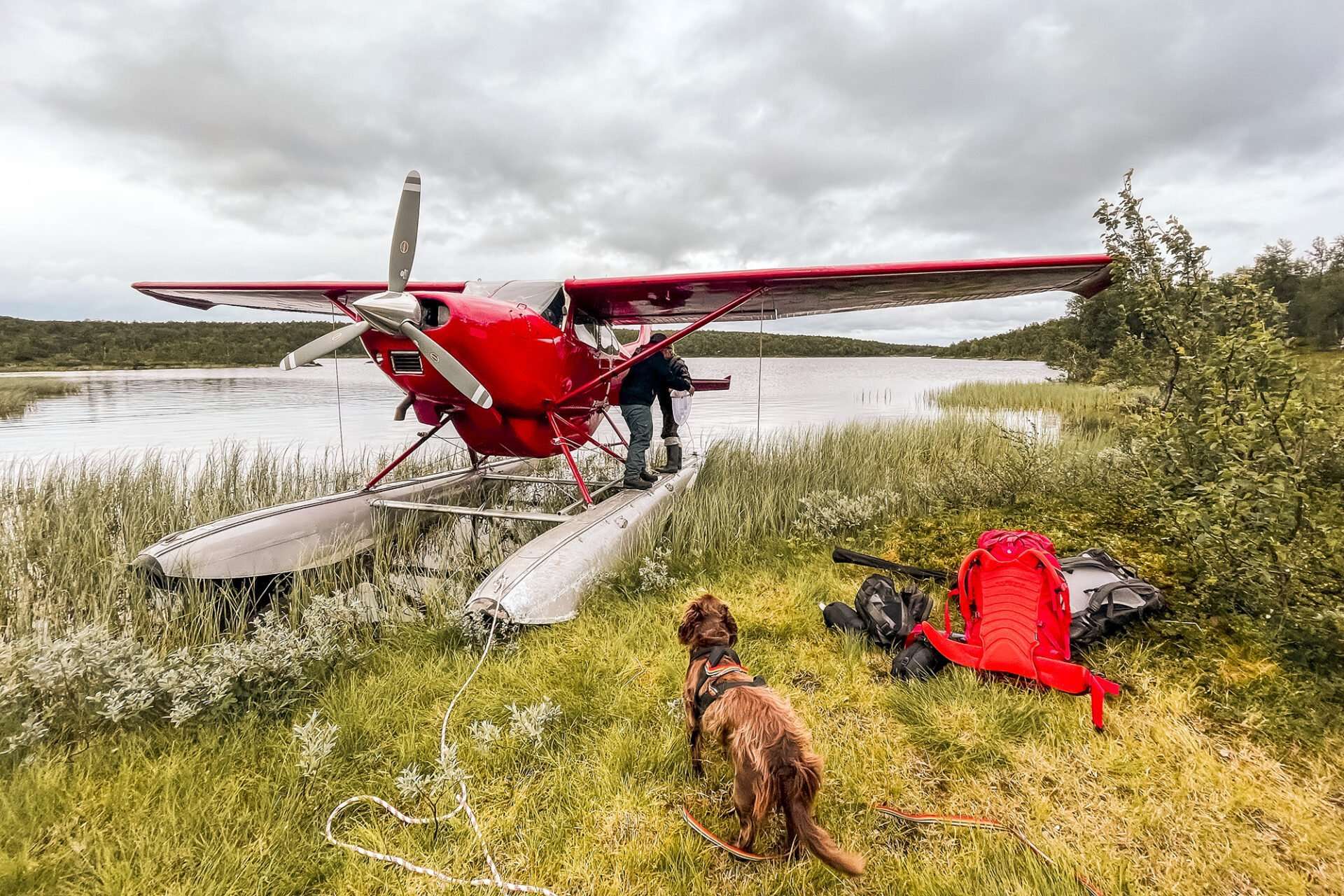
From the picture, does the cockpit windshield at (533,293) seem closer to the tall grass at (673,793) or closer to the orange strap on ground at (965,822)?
the tall grass at (673,793)

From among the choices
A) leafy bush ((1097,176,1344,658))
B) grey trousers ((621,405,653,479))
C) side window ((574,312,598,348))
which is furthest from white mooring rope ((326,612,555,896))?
side window ((574,312,598,348))

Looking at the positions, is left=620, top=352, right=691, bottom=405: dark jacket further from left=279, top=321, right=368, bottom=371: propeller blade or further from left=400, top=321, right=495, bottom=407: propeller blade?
left=279, top=321, right=368, bottom=371: propeller blade

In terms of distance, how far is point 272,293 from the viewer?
6.02 m

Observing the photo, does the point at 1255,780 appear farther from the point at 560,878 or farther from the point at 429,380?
the point at 429,380

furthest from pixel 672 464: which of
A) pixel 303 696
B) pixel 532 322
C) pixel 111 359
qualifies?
pixel 111 359

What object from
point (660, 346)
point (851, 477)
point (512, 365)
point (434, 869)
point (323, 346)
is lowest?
point (434, 869)

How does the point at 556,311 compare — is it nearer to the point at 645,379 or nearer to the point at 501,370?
the point at 501,370

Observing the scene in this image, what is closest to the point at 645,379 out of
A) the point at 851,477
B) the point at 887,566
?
the point at 851,477

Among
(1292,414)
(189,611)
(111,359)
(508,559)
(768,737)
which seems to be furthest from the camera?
(111,359)

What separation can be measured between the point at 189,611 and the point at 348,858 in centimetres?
259

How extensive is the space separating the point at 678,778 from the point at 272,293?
22.2ft

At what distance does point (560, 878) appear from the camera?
1.58m

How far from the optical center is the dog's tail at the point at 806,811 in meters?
1.41

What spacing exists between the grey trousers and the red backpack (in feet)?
11.3
